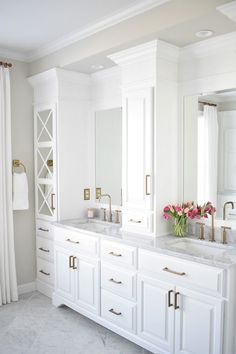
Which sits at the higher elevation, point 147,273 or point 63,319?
point 147,273

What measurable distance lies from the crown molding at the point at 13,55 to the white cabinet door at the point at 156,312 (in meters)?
2.66

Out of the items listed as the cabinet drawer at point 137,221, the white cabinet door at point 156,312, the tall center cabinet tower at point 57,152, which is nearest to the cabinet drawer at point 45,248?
the tall center cabinet tower at point 57,152

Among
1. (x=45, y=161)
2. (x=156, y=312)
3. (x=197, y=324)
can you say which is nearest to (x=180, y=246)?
(x=156, y=312)

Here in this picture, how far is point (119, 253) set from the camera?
2.89 meters

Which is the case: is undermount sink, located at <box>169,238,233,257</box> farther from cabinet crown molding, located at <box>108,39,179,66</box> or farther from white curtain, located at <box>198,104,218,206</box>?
cabinet crown molding, located at <box>108,39,179,66</box>

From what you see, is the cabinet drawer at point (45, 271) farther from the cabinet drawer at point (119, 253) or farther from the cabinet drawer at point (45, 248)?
the cabinet drawer at point (119, 253)

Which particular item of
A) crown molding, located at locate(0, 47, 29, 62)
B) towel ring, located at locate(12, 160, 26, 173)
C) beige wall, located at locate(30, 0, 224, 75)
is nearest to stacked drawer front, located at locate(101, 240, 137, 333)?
towel ring, located at locate(12, 160, 26, 173)

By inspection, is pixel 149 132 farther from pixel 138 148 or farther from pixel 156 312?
pixel 156 312

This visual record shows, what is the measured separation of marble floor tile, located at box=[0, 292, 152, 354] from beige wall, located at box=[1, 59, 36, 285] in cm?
47

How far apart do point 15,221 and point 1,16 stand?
2080 millimetres

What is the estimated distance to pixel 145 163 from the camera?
294 centimetres

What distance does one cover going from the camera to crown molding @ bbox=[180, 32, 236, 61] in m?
2.61

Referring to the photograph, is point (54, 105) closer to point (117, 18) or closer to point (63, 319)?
point (117, 18)

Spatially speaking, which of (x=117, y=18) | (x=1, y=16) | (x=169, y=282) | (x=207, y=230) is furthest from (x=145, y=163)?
(x=1, y=16)
